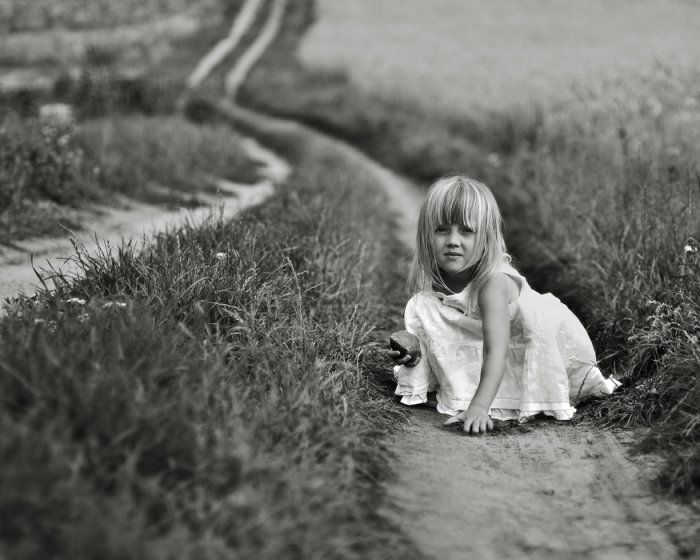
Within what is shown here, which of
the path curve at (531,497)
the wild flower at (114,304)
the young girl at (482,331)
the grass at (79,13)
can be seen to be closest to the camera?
the path curve at (531,497)

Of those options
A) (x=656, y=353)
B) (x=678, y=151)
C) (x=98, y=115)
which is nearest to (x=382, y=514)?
(x=656, y=353)

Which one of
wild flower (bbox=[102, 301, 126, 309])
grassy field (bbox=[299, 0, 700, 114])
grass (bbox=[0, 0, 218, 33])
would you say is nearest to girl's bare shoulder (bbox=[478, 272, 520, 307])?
wild flower (bbox=[102, 301, 126, 309])

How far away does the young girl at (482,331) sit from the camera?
3889mm

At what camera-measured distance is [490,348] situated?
3732 mm

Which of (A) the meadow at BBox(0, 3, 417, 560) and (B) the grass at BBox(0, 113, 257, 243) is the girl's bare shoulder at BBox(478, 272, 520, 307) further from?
(B) the grass at BBox(0, 113, 257, 243)

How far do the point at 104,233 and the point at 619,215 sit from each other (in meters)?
4.02

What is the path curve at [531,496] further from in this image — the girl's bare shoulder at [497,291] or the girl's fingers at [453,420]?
the girl's bare shoulder at [497,291]

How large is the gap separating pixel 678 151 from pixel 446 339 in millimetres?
3140

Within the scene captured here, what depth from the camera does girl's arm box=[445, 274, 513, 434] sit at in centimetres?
364

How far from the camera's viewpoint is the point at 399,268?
20.2ft

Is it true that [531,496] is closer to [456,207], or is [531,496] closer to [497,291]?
[497,291]

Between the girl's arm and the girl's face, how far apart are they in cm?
19

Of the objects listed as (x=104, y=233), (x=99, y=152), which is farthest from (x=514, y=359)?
(x=99, y=152)

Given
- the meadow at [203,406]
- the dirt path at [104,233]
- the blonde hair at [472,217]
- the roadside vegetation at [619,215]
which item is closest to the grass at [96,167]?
the dirt path at [104,233]
